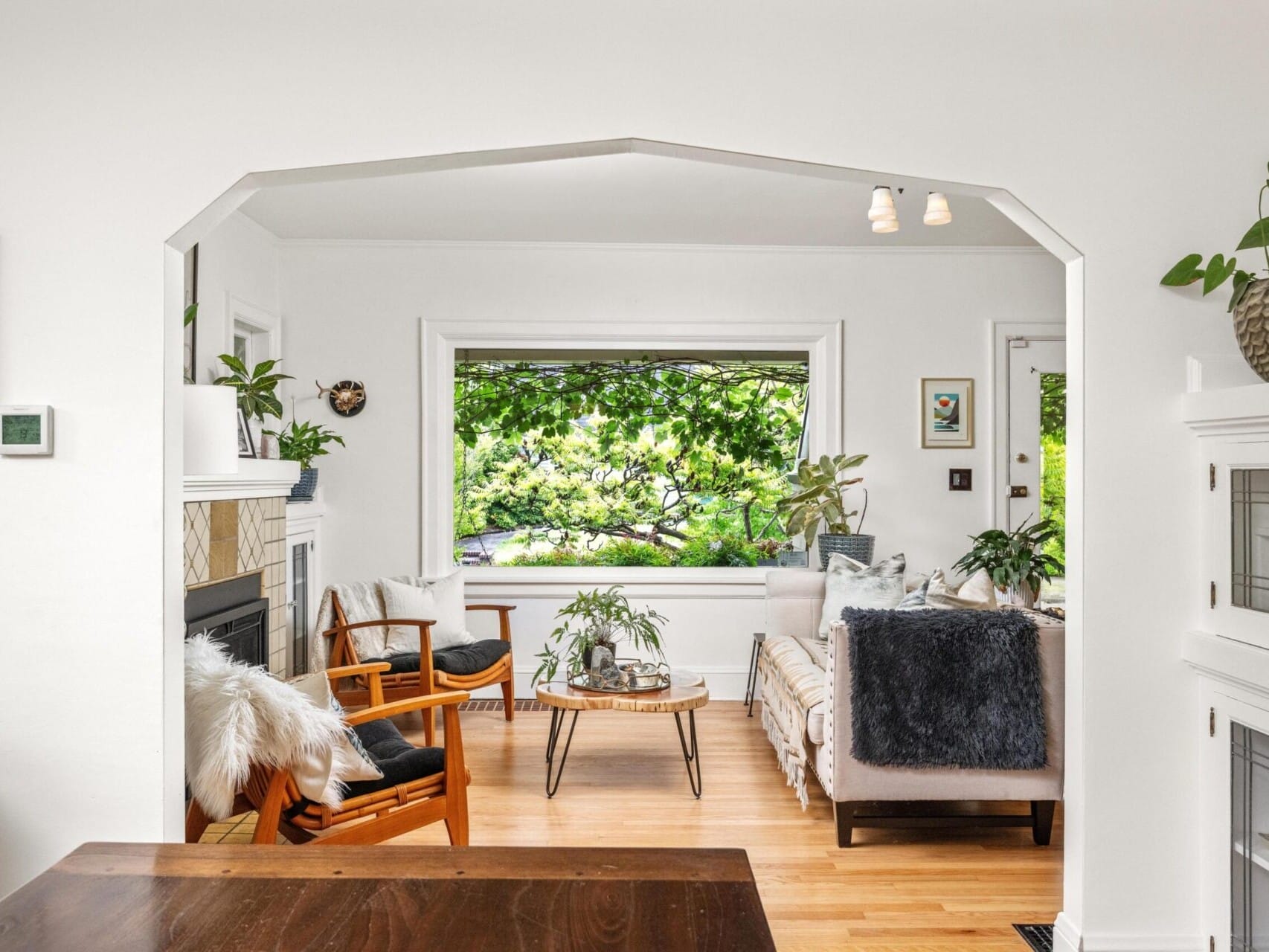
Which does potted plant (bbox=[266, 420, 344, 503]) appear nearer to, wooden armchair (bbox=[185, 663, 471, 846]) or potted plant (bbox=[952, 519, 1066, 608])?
wooden armchair (bbox=[185, 663, 471, 846])

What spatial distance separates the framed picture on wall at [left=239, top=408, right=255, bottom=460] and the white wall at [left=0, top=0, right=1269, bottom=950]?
1.73m

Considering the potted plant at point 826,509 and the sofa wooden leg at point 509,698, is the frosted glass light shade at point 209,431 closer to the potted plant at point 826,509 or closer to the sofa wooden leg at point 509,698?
the sofa wooden leg at point 509,698

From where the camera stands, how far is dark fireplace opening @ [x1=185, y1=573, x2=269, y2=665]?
351cm

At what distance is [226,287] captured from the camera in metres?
4.68

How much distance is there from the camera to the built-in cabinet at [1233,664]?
2.15 m

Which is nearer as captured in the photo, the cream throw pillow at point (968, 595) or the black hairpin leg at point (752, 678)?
the cream throw pillow at point (968, 595)

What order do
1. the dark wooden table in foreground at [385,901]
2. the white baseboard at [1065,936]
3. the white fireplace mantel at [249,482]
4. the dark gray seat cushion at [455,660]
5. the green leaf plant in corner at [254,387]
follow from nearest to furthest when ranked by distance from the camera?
the dark wooden table in foreground at [385,901] < the white baseboard at [1065,936] < the white fireplace mantel at [249,482] < the green leaf plant in corner at [254,387] < the dark gray seat cushion at [455,660]

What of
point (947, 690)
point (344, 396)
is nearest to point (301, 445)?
point (344, 396)

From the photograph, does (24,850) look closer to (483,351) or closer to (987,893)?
(987,893)

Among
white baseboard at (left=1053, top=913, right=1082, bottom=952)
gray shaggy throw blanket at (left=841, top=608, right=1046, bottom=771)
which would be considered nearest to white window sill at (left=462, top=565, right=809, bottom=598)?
gray shaggy throw blanket at (left=841, top=608, right=1046, bottom=771)

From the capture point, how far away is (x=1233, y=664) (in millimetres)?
2197

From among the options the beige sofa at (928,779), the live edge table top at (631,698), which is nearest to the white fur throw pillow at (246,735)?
the live edge table top at (631,698)

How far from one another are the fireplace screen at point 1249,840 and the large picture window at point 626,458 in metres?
3.71

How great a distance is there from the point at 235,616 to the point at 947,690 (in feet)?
8.64
